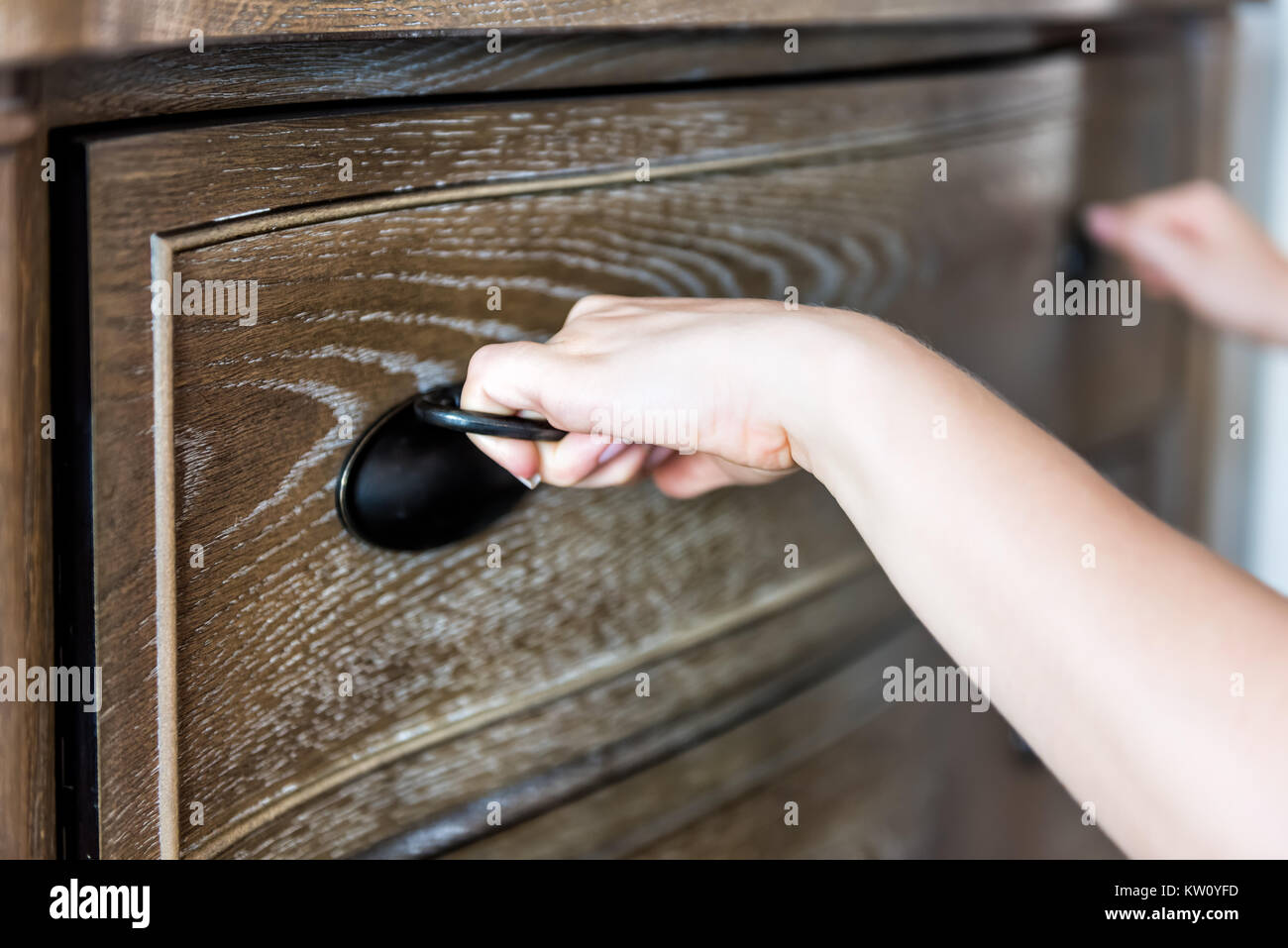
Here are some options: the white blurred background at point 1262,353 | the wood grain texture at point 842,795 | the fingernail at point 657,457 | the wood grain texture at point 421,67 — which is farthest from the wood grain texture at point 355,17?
the white blurred background at point 1262,353

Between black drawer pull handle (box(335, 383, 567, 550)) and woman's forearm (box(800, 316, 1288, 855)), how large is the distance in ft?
0.26

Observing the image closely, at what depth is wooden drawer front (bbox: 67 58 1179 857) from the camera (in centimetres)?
24

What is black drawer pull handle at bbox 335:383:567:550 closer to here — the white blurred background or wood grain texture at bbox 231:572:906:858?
wood grain texture at bbox 231:572:906:858

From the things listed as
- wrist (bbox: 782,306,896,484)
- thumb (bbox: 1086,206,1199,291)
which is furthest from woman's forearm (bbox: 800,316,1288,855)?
thumb (bbox: 1086,206,1199,291)

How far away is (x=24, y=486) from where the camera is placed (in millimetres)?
224

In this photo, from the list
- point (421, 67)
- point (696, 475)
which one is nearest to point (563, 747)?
point (696, 475)

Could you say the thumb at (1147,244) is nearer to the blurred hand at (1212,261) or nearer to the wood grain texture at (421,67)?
the blurred hand at (1212,261)

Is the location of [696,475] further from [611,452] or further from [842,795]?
[842,795]

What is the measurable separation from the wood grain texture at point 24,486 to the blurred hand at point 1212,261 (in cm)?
52

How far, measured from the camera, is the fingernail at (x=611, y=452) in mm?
295

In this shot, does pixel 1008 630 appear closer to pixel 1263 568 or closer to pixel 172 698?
pixel 172 698
